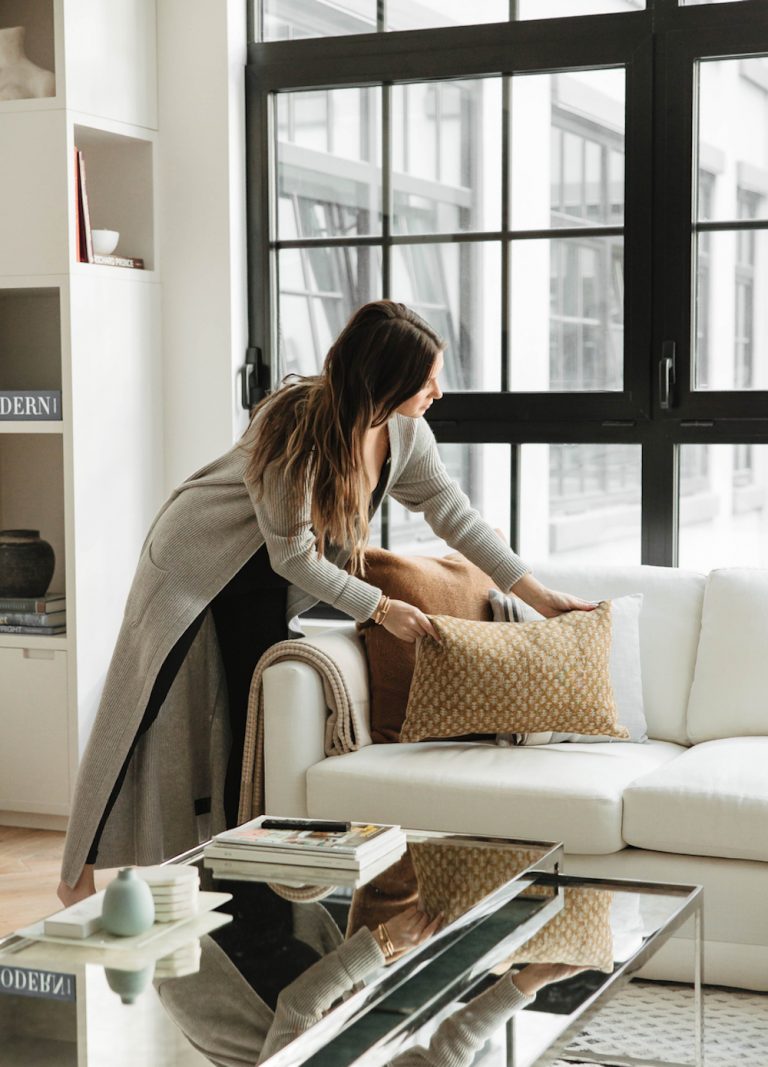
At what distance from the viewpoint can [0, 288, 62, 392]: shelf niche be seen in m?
4.41

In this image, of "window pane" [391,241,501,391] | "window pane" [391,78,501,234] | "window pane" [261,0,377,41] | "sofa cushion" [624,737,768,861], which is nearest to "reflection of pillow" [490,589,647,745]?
"sofa cushion" [624,737,768,861]

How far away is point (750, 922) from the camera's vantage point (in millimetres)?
2691

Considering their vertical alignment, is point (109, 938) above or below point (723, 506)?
below

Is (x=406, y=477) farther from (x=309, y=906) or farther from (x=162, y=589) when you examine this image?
(x=309, y=906)

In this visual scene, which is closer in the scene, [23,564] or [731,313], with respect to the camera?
[731,313]

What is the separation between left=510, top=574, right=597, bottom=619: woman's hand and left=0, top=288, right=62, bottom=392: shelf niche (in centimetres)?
184

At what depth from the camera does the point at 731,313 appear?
12.7 feet

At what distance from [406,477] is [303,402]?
18.1 inches

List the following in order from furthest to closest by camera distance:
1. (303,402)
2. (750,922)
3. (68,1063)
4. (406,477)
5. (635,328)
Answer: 1. (635,328)
2. (406,477)
3. (303,402)
4. (750,922)
5. (68,1063)

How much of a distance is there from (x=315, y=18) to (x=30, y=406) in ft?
4.83

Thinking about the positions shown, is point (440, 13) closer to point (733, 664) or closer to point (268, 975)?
point (733, 664)

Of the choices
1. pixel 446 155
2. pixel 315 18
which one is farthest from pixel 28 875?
pixel 315 18

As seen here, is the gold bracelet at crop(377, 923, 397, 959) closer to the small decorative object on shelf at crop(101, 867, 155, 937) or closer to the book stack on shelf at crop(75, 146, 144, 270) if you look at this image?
the small decorative object on shelf at crop(101, 867, 155, 937)

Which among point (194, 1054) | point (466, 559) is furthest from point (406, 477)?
point (194, 1054)
